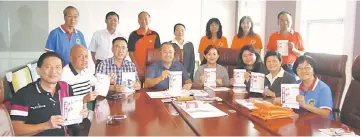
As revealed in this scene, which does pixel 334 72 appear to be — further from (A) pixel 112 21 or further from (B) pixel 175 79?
(A) pixel 112 21

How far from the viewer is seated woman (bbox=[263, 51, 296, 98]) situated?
8.16 feet

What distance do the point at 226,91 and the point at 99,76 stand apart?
1013 mm

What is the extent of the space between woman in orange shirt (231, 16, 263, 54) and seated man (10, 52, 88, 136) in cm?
238

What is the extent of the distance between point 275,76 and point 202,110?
2.90 feet

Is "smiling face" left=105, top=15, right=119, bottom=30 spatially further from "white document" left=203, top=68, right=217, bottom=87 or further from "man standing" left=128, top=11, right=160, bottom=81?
"white document" left=203, top=68, right=217, bottom=87

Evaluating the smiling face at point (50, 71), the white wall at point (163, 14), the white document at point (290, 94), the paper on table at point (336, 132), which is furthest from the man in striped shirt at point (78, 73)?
the white wall at point (163, 14)

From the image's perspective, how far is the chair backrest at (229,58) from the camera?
3.65 metres

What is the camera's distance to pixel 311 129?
5.28 feet

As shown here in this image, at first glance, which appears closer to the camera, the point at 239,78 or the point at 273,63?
→ the point at 273,63

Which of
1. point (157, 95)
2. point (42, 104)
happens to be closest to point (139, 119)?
point (42, 104)

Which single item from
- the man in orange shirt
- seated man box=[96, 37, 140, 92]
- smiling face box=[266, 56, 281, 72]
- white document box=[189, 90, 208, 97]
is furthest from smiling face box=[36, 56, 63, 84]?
the man in orange shirt

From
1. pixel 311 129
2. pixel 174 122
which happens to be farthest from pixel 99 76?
pixel 311 129

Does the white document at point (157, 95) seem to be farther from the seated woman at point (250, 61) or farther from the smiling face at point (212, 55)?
the seated woman at point (250, 61)

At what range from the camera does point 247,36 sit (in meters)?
3.85
